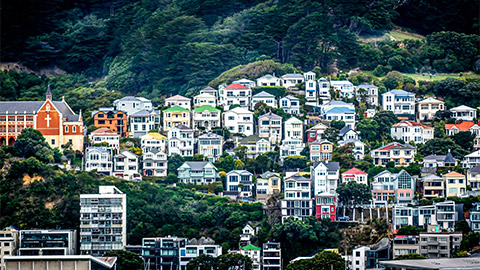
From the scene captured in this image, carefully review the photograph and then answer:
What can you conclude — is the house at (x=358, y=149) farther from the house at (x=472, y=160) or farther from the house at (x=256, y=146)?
the house at (x=472, y=160)

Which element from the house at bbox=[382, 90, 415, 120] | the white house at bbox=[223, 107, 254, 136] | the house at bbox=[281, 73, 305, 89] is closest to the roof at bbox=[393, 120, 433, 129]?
the house at bbox=[382, 90, 415, 120]

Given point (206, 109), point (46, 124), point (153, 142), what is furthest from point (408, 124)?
point (46, 124)

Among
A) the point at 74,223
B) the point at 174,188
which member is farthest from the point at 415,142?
the point at 74,223

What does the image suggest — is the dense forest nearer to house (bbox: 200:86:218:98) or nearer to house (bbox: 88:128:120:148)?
house (bbox: 200:86:218:98)

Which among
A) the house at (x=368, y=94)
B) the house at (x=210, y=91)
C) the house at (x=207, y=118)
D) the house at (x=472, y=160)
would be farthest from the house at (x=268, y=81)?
the house at (x=472, y=160)

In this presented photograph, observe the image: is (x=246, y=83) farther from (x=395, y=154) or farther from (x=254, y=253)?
(x=254, y=253)

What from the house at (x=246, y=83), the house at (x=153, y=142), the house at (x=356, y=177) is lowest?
the house at (x=356, y=177)
